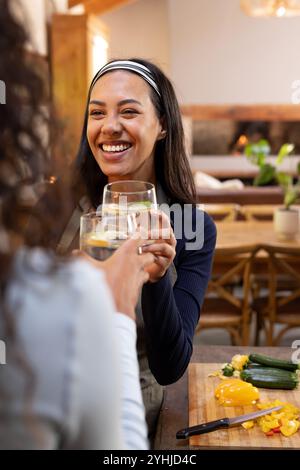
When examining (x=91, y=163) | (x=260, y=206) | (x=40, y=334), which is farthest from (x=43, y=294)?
(x=260, y=206)

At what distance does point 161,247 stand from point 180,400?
1.36ft

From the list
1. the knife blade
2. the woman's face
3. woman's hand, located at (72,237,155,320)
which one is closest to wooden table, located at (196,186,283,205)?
the woman's face

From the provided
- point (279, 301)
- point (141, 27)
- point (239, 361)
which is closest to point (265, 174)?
point (279, 301)

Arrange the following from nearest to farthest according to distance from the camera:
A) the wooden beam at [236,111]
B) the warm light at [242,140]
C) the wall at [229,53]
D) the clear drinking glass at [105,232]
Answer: the clear drinking glass at [105,232] → the wall at [229,53] → the wooden beam at [236,111] → the warm light at [242,140]

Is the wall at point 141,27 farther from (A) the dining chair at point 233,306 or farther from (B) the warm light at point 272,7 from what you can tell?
(A) the dining chair at point 233,306

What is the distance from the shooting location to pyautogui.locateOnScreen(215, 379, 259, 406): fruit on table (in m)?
1.30

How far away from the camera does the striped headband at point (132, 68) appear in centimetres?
155

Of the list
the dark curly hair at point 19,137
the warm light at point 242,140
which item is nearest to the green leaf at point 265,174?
the dark curly hair at point 19,137

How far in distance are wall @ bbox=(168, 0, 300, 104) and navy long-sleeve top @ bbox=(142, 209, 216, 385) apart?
8.11 meters

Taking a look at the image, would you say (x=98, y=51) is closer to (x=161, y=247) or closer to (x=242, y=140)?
(x=242, y=140)

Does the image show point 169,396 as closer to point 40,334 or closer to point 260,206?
point 40,334

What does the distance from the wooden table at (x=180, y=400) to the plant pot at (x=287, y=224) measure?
2.30 metres

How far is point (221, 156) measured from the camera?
9977 millimetres

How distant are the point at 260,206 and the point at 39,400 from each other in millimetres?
4831
